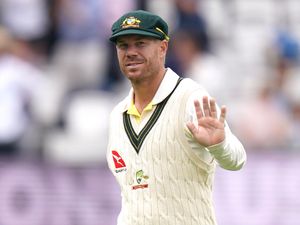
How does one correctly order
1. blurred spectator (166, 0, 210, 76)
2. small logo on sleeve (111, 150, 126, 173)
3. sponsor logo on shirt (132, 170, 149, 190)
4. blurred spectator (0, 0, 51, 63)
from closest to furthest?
sponsor logo on shirt (132, 170, 149, 190), small logo on sleeve (111, 150, 126, 173), blurred spectator (166, 0, 210, 76), blurred spectator (0, 0, 51, 63)

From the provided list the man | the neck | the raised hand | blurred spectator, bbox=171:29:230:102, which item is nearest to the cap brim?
the man

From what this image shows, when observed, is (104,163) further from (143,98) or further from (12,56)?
(143,98)

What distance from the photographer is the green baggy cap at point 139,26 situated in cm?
563

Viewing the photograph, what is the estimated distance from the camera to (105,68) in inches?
442

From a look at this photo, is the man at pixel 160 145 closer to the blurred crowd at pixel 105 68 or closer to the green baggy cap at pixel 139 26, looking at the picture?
the green baggy cap at pixel 139 26

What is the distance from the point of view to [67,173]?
10.0 m

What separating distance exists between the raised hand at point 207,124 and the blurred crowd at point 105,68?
469cm

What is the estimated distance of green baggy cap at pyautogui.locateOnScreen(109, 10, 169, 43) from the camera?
222 inches

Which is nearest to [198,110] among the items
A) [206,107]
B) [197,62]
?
[206,107]

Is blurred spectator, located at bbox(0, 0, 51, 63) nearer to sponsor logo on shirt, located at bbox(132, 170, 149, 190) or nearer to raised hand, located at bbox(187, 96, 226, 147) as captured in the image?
sponsor logo on shirt, located at bbox(132, 170, 149, 190)

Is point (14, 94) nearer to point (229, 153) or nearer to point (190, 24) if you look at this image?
point (190, 24)

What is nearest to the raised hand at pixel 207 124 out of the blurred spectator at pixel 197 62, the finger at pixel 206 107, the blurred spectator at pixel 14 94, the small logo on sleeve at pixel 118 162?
the finger at pixel 206 107

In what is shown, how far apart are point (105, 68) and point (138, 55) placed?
5.58 meters

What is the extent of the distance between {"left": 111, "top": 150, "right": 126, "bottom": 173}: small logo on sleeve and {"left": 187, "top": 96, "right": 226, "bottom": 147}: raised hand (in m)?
0.57
